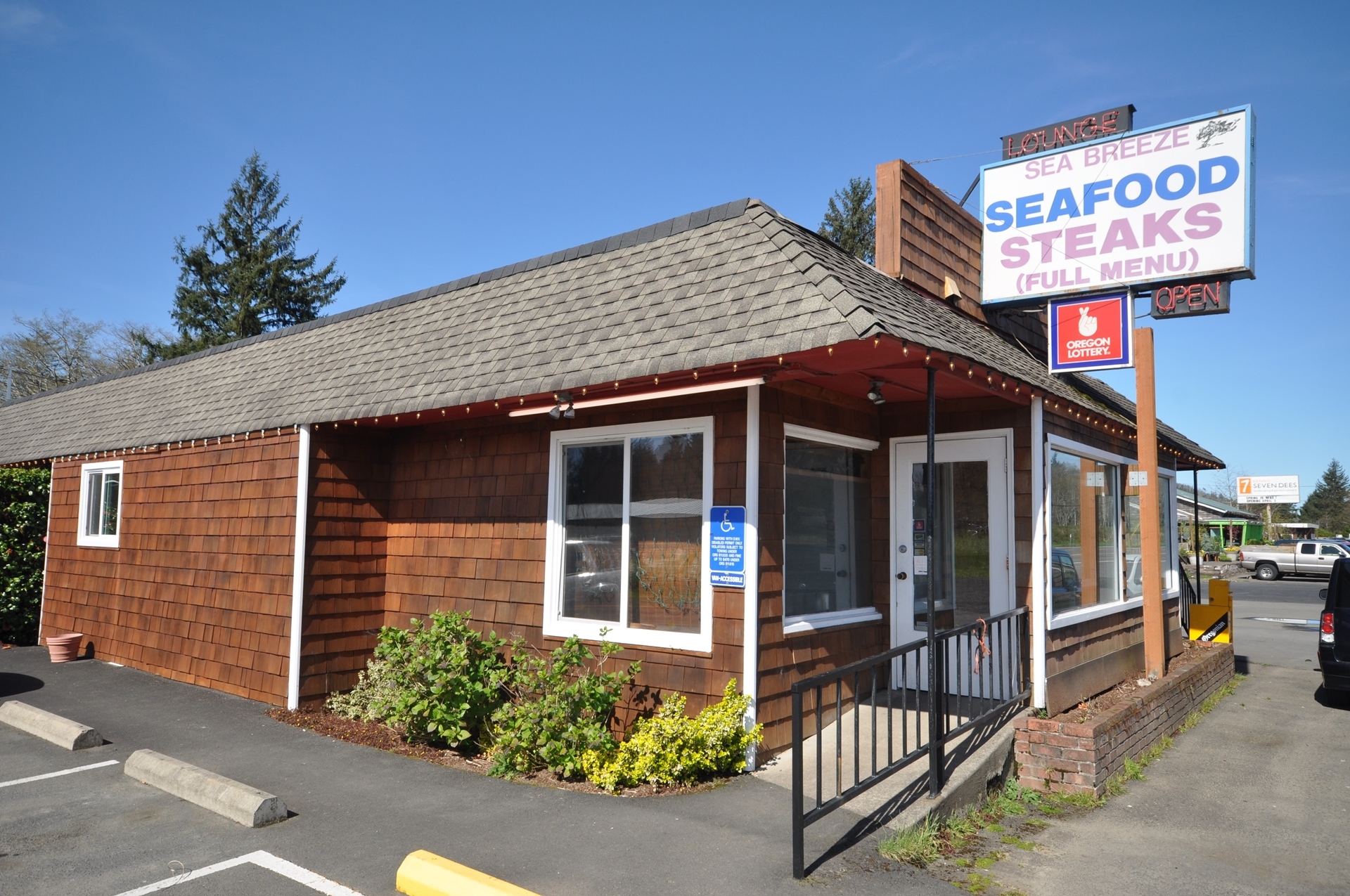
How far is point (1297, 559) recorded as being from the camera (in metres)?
32.3

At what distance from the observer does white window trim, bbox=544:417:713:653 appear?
6.49 meters

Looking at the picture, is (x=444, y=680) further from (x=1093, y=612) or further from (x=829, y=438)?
(x=1093, y=612)

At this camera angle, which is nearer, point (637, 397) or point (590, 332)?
point (637, 397)

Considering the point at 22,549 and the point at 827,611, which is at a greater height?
the point at 22,549

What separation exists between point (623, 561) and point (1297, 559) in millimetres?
34908

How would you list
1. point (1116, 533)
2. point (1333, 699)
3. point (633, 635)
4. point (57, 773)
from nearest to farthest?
point (57, 773)
point (633, 635)
point (1116, 533)
point (1333, 699)

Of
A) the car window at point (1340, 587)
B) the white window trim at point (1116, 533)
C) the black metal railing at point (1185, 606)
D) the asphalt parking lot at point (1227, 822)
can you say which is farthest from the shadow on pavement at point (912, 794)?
the black metal railing at point (1185, 606)

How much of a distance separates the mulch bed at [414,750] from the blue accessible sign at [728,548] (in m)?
1.42

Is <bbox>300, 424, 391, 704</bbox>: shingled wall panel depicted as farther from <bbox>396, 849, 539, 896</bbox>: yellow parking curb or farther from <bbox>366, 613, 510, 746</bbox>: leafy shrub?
<bbox>396, 849, 539, 896</bbox>: yellow parking curb

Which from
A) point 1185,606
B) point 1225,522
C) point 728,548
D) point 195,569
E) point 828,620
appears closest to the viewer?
point 728,548

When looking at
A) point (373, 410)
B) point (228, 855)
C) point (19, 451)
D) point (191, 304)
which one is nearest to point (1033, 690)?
point (228, 855)

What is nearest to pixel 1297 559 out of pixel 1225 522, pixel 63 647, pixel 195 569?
pixel 1225 522

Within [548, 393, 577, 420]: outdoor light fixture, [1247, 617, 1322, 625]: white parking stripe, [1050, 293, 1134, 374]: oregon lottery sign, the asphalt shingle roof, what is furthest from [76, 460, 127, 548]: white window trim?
[1247, 617, 1322, 625]: white parking stripe

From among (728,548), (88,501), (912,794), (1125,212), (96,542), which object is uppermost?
(1125,212)
